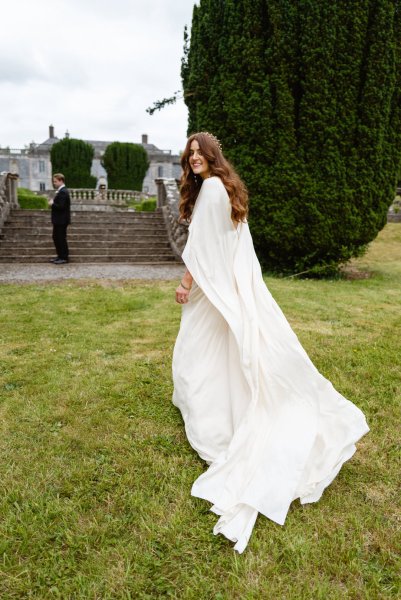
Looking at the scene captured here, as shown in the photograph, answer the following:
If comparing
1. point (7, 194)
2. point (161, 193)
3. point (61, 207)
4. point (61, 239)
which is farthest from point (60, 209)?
point (161, 193)

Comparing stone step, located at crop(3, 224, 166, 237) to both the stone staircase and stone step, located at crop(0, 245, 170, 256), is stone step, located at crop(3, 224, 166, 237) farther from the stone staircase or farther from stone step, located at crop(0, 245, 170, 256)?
stone step, located at crop(0, 245, 170, 256)

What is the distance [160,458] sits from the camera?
8.51 feet

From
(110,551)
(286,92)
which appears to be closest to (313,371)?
(110,551)

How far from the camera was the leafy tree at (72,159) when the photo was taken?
32.5 m

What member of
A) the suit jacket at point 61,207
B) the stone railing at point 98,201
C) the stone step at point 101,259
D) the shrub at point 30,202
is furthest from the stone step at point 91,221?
the stone railing at point 98,201

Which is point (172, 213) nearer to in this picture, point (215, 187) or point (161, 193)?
point (161, 193)

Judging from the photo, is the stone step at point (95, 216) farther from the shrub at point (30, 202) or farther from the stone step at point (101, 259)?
the shrub at point (30, 202)

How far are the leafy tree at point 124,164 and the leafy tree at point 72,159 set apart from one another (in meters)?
1.69

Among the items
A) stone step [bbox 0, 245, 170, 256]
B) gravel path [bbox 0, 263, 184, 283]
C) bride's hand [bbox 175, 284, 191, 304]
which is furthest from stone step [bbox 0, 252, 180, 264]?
bride's hand [bbox 175, 284, 191, 304]

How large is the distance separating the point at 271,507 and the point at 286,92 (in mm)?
8049

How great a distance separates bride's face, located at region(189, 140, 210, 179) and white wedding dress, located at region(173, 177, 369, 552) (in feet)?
0.44

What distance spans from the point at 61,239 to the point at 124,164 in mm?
24918

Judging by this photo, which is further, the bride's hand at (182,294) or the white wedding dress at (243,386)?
the bride's hand at (182,294)

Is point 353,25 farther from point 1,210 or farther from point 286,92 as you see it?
point 1,210
